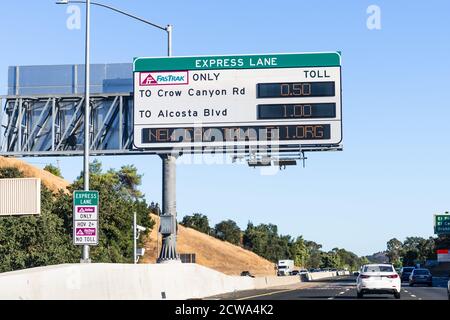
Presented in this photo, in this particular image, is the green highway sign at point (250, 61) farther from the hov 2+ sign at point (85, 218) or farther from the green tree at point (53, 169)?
the green tree at point (53, 169)

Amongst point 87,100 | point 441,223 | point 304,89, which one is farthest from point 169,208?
point 441,223

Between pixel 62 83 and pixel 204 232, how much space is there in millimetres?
145796

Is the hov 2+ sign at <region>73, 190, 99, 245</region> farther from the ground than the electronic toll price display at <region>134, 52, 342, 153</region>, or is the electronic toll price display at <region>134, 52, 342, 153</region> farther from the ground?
the electronic toll price display at <region>134, 52, 342, 153</region>

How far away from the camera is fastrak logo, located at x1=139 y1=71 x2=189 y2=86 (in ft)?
128

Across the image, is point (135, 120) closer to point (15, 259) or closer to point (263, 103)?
point (263, 103)

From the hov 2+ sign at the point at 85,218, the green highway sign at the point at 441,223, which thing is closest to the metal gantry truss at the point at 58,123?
the hov 2+ sign at the point at 85,218

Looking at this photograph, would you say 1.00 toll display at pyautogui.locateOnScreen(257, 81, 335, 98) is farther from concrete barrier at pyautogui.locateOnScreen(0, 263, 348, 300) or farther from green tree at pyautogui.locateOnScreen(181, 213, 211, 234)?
green tree at pyautogui.locateOnScreen(181, 213, 211, 234)

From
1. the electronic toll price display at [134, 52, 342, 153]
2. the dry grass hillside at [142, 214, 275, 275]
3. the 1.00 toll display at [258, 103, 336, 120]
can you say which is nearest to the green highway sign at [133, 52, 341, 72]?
the electronic toll price display at [134, 52, 342, 153]

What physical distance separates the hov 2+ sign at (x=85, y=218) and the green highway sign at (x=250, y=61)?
50.8ft

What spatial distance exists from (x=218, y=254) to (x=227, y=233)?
30.1 m

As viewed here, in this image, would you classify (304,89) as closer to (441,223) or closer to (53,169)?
(441,223)

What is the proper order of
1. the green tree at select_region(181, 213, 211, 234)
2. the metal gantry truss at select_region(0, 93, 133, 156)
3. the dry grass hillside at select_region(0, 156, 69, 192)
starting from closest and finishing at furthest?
the metal gantry truss at select_region(0, 93, 133, 156) < the dry grass hillside at select_region(0, 156, 69, 192) < the green tree at select_region(181, 213, 211, 234)

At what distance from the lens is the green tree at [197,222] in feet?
625
